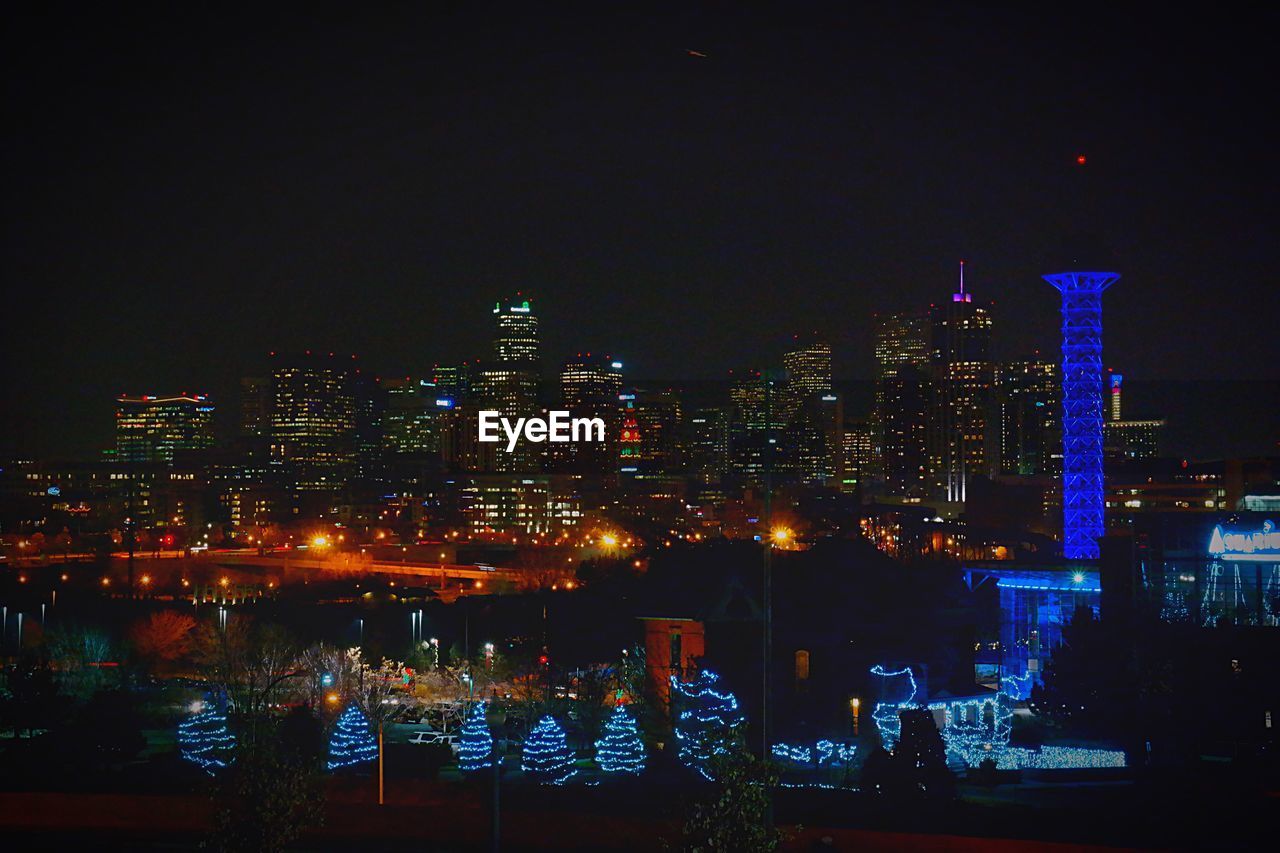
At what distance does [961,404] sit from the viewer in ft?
264

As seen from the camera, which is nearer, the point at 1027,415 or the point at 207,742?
the point at 207,742

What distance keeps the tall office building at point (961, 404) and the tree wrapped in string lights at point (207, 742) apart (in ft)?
208

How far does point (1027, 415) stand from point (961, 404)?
13.3ft

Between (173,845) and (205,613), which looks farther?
(205,613)

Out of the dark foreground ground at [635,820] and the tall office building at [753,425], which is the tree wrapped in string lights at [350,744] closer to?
the dark foreground ground at [635,820]

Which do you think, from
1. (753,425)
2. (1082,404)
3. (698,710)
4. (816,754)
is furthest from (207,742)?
(753,425)

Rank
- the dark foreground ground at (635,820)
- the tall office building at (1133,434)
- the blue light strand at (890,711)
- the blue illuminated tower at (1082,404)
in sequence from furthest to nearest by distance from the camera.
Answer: the tall office building at (1133,434) < the blue illuminated tower at (1082,404) < the blue light strand at (890,711) < the dark foreground ground at (635,820)

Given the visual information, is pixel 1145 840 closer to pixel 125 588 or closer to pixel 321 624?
pixel 321 624

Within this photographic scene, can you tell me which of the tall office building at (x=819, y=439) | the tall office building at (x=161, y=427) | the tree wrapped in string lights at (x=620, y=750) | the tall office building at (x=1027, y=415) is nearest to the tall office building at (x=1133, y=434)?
the tall office building at (x=1027, y=415)

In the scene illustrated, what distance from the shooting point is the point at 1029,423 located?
3078 inches

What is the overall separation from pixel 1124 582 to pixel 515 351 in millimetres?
57203

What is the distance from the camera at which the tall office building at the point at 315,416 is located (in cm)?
7756

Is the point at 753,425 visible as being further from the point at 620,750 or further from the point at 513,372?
the point at 620,750

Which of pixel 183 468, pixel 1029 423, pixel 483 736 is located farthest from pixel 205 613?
pixel 1029 423
